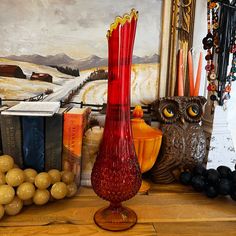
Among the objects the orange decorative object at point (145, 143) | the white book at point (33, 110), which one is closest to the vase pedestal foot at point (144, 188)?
the orange decorative object at point (145, 143)

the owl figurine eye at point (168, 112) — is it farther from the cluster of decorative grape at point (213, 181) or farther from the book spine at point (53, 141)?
the book spine at point (53, 141)

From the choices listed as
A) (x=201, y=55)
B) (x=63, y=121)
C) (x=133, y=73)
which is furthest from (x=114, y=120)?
(x=201, y=55)

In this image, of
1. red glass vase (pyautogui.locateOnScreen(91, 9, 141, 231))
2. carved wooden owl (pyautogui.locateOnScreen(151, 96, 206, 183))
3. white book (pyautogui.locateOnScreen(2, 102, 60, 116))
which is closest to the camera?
red glass vase (pyautogui.locateOnScreen(91, 9, 141, 231))

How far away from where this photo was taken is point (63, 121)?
0.64 meters

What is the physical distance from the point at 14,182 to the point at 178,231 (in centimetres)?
38

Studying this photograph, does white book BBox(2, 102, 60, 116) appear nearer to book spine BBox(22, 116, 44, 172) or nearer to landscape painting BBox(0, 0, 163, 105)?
book spine BBox(22, 116, 44, 172)

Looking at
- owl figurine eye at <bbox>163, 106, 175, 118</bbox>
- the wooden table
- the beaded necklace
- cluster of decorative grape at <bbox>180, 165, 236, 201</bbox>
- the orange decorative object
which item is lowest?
the wooden table

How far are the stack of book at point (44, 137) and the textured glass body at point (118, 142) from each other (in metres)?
0.15

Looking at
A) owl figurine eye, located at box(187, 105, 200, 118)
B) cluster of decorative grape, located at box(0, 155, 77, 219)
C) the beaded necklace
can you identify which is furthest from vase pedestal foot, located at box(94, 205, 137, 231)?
the beaded necklace

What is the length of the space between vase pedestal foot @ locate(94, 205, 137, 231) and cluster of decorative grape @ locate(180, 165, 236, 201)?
21 cm

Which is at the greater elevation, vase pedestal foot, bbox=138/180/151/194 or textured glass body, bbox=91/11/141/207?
textured glass body, bbox=91/11/141/207

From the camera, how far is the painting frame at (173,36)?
2.47 ft

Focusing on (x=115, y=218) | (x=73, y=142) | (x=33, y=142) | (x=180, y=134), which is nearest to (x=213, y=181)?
(x=180, y=134)

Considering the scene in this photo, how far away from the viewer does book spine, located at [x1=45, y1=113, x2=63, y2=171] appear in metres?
0.64
